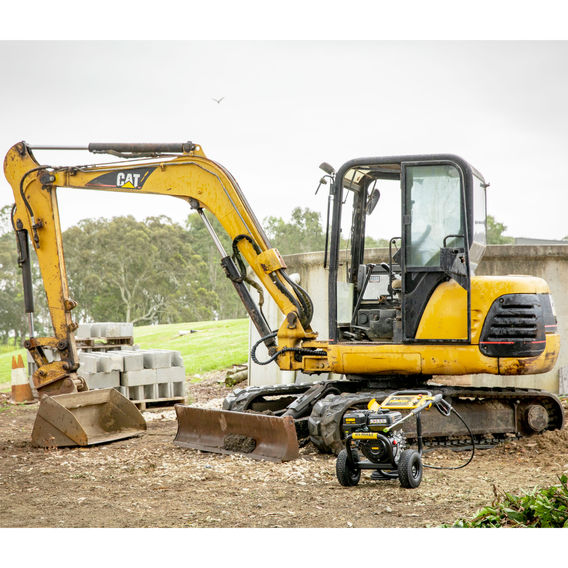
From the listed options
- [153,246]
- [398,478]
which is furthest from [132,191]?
[153,246]

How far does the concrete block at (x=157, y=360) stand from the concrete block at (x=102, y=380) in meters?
0.62

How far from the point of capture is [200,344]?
2705 centimetres

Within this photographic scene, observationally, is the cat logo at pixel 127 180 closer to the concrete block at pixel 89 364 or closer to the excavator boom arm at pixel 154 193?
the excavator boom arm at pixel 154 193

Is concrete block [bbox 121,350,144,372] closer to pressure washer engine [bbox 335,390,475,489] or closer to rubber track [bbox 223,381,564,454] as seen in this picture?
rubber track [bbox 223,381,564,454]

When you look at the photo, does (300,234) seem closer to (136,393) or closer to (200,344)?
(200,344)

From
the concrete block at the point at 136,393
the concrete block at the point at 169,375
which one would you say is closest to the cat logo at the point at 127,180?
the concrete block at the point at 169,375

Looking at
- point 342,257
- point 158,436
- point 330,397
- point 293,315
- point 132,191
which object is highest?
point 132,191

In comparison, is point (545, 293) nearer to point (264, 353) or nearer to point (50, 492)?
point (50, 492)

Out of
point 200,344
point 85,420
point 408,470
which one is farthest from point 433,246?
point 200,344

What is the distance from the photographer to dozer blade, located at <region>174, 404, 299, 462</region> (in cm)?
802

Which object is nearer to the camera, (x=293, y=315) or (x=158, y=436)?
(x=293, y=315)

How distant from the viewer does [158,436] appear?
9.92 meters

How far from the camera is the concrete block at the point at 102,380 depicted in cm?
1260

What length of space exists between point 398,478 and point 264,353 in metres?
7.53
